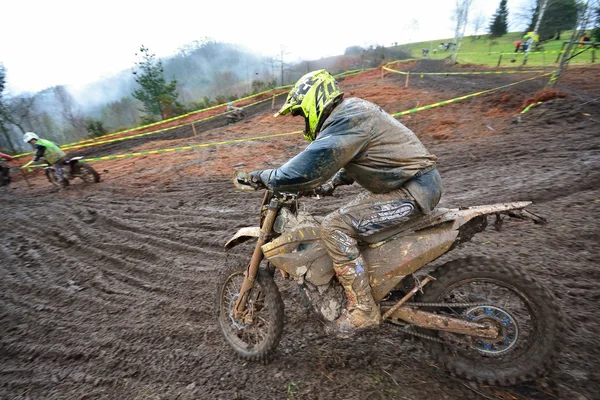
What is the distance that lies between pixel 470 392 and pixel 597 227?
3.24m

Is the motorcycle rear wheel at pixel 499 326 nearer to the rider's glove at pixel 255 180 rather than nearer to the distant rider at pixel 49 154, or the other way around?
the rider's glove at pixel 255 180

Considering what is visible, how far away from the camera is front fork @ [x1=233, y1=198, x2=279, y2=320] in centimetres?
270

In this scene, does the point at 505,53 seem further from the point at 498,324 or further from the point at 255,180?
the point at 255,180

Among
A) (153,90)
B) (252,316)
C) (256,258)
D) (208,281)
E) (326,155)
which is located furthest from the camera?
(153,90)

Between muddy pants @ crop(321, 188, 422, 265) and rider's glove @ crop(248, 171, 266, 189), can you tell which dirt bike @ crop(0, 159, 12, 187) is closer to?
rider's glove @ crop(248, 171, 266, 189)

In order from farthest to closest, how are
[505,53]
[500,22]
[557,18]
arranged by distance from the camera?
[500,22] → [557,18] → [505,53]

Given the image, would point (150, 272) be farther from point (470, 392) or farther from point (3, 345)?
point (470, 392)

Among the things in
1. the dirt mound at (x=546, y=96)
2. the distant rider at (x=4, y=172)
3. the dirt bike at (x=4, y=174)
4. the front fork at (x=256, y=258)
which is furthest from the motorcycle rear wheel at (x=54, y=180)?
the dirt mound at (x=546, y=96)

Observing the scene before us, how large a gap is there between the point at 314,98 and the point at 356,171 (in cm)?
64

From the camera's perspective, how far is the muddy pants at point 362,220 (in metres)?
2.30

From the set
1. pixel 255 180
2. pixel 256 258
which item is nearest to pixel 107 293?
pixel 256 258

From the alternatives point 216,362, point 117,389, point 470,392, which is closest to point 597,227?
Result: point 470,392

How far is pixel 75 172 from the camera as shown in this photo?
1012cm

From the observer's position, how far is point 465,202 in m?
5.44
